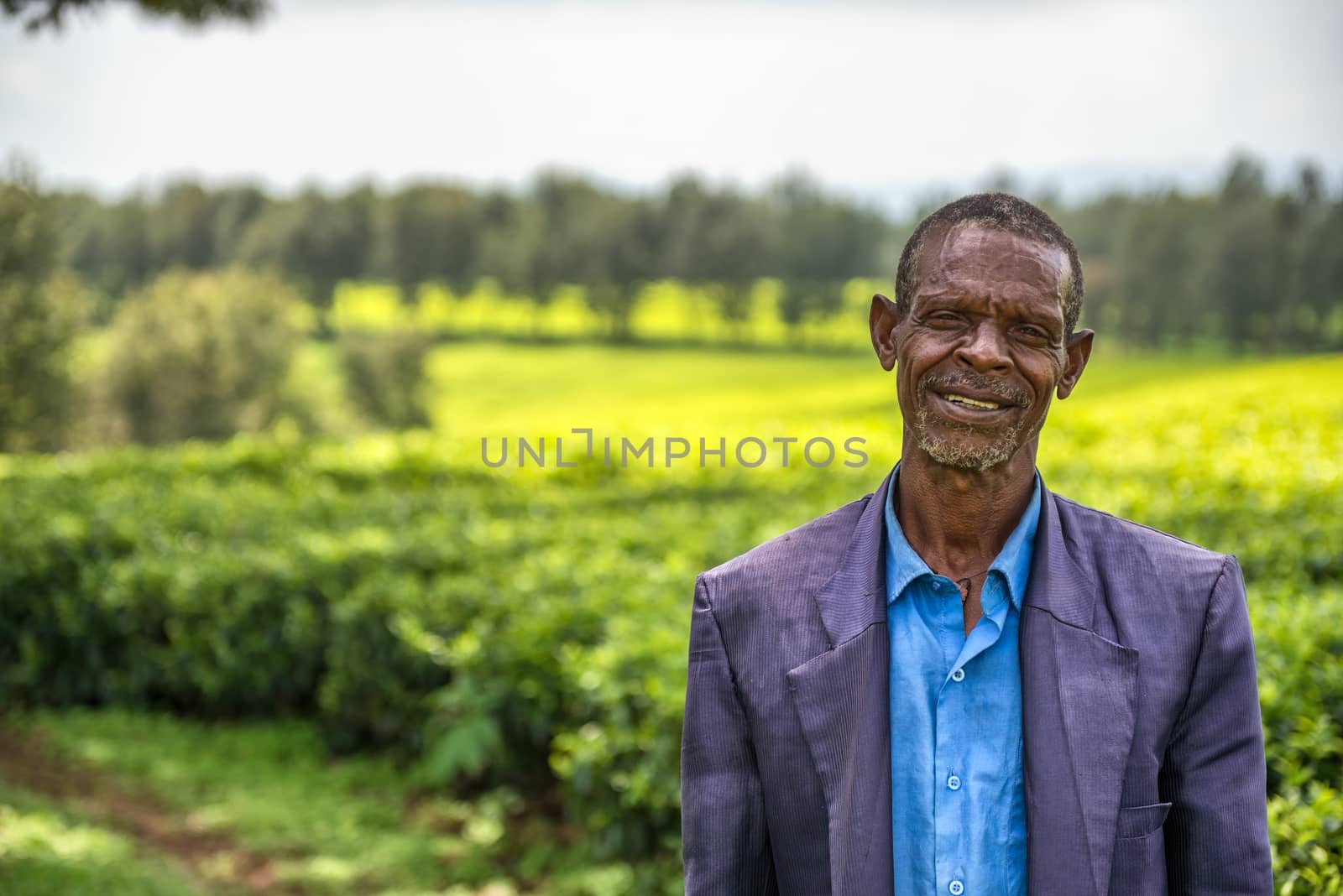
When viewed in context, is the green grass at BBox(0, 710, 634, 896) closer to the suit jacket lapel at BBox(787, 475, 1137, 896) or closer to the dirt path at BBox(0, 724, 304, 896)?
the dirt path at BBox(0, 724, 304, 896)

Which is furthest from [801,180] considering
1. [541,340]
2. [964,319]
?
[964,319]

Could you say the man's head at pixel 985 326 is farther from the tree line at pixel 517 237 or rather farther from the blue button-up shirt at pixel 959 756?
the tree line at pixel 517 237

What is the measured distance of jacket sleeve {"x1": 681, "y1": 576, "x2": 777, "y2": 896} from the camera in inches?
66.4

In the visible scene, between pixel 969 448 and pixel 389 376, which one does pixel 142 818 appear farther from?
pixel 389 376

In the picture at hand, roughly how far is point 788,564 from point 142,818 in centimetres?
487

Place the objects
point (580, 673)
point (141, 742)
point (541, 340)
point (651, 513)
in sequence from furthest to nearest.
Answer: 1. point (541, 340)
2. point (651, 513)
3. point (141, 742)
4. point (580, 673)

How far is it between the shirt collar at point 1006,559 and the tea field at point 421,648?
1600 millimetres

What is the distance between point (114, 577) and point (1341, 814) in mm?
6323

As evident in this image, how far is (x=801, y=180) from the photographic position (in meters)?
59.1

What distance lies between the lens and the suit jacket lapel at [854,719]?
158cm

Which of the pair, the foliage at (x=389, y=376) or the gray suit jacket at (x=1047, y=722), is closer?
the gray suit jacket at (x=1047, y=722)

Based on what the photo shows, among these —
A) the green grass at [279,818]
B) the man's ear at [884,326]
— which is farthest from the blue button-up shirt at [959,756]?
the green grass at [279,818]

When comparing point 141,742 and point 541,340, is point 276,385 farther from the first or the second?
point 141,742

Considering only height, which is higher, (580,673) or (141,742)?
(580,673)
